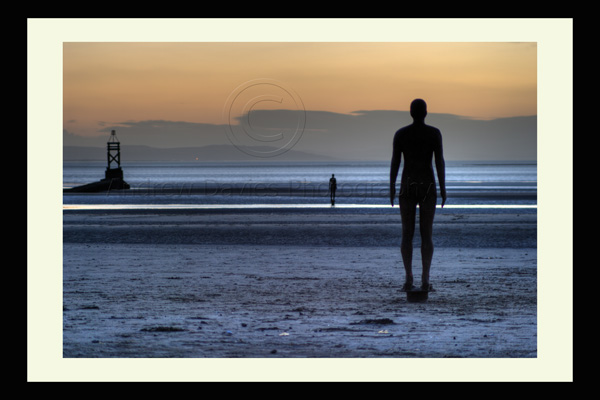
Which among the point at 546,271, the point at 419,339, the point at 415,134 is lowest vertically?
the point at 419,339

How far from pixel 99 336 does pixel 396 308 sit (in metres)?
3.41

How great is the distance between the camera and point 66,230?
20.7 metres

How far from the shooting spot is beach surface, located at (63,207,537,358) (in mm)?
6695

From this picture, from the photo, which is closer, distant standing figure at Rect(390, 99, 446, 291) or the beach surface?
the beach surface

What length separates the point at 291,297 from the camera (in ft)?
30.4

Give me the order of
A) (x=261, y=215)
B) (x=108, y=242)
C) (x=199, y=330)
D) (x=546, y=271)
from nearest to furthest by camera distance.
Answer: (x=546, y=271)
(x=199, y=330)
(x=108, y=242)
(x=261, y=215)

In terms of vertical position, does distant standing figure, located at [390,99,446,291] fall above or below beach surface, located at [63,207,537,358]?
above

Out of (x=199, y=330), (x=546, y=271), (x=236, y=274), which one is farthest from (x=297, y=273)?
(x=546, y=271)

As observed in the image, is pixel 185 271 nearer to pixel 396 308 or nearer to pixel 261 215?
pixel 396 308

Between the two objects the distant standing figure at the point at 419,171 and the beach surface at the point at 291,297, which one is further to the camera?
the distant standing figure at the point at 419,171

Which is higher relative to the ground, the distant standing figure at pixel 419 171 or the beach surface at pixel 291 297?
the distant standing figure at pixel 419 171

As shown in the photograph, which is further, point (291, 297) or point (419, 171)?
point (291, 297)

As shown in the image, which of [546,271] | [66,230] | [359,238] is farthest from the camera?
[66,230]

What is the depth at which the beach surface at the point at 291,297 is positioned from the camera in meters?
6.70
